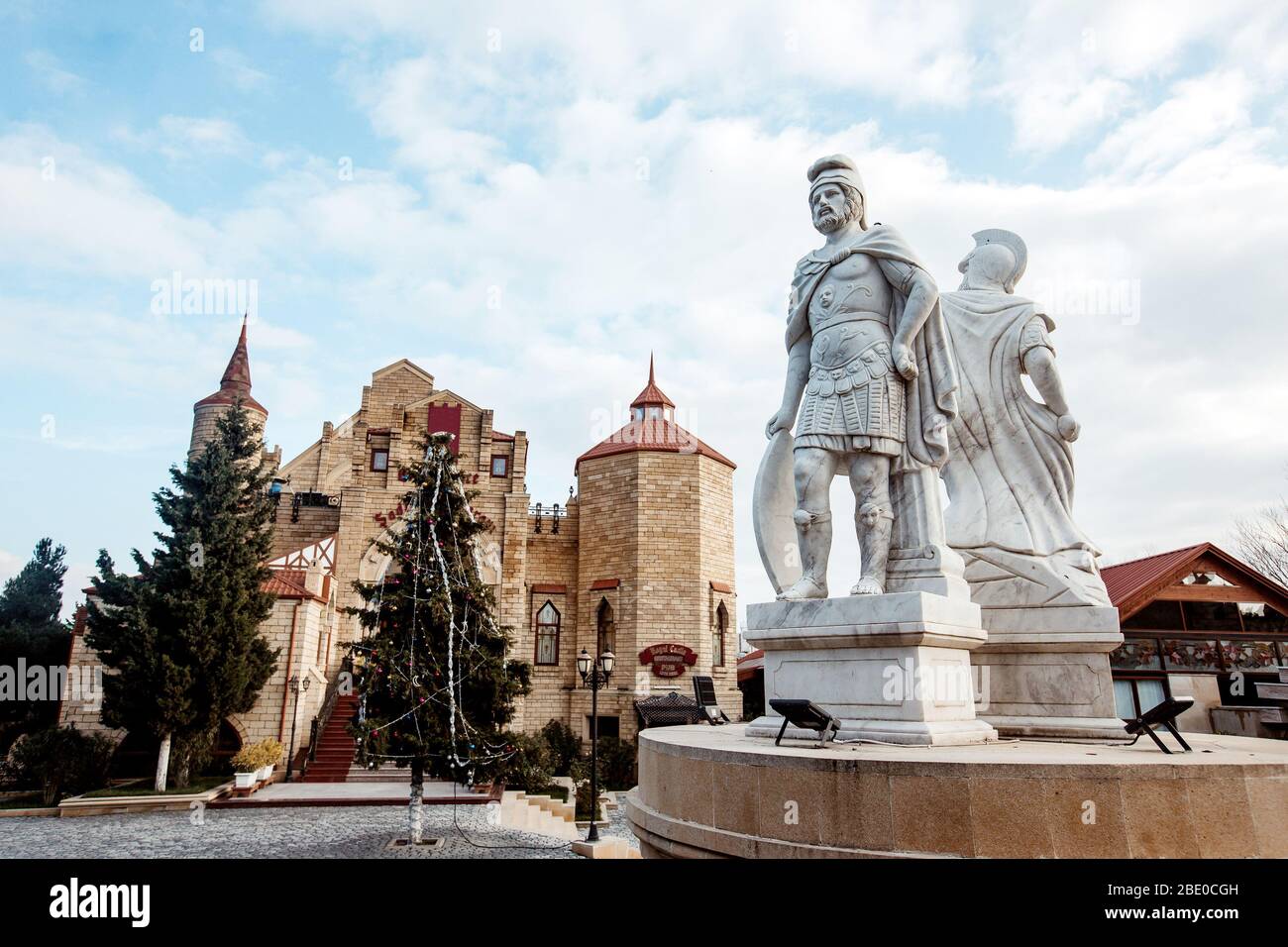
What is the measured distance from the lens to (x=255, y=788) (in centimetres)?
1570

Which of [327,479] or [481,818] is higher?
[327,479]

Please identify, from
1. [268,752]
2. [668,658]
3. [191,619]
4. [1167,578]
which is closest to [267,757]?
[268,752]

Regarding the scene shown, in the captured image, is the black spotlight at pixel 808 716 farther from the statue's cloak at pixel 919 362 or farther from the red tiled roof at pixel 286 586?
the red tiled roof at pixel 286 586

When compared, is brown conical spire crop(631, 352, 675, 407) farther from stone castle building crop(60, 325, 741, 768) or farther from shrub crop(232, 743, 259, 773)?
shrub crop(232, 743, 259, 773)

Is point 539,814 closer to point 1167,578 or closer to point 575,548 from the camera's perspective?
point 575,548

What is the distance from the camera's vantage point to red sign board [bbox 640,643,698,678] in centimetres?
2269

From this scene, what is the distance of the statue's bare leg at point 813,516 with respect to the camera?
5039mm

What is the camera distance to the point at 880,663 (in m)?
4.46

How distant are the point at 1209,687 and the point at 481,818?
1567 centimetres

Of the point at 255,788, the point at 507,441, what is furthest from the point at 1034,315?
the point at 507,441

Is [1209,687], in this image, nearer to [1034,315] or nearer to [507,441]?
[1034,315]

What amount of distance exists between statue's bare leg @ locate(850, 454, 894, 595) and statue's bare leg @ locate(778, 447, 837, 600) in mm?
209

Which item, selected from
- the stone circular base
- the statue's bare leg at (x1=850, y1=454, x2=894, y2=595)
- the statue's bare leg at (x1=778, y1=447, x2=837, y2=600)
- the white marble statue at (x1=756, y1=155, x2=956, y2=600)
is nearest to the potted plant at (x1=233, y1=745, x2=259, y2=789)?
the white marble statue at (x1=756, y1=155, x2=956, y2=600)

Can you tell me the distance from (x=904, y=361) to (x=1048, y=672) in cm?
266
